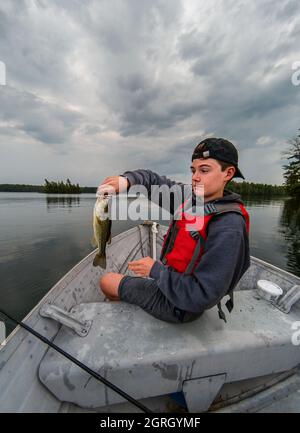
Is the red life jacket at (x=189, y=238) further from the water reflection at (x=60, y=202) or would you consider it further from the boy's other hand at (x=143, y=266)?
the water reflection at (x=60, y=202)

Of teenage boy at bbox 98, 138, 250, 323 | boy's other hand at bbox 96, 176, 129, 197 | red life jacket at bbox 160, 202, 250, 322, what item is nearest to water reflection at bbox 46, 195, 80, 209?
boy's other hand at bbox 96, 176, 129, 197

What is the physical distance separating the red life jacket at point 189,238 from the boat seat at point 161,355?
0.33 meters

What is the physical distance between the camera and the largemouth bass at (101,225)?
8.58ft

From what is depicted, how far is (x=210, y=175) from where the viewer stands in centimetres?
210

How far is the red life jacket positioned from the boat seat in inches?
12.8

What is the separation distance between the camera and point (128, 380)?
5.61 ft

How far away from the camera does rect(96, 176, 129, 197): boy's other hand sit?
91.6 inches

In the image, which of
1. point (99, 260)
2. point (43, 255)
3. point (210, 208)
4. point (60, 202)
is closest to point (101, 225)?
point (99, 260)

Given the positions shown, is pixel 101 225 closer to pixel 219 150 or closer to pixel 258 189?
pixel 219 150

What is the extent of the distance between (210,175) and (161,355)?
190 centimetres

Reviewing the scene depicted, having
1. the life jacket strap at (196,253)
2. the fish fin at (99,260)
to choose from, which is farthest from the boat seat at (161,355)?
the fish fin at (99,260)

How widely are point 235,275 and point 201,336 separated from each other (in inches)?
30.9

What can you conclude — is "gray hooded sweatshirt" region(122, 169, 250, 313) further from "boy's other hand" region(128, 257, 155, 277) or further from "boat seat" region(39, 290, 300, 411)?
"boat seat" region(39, 290, 300, 411)
